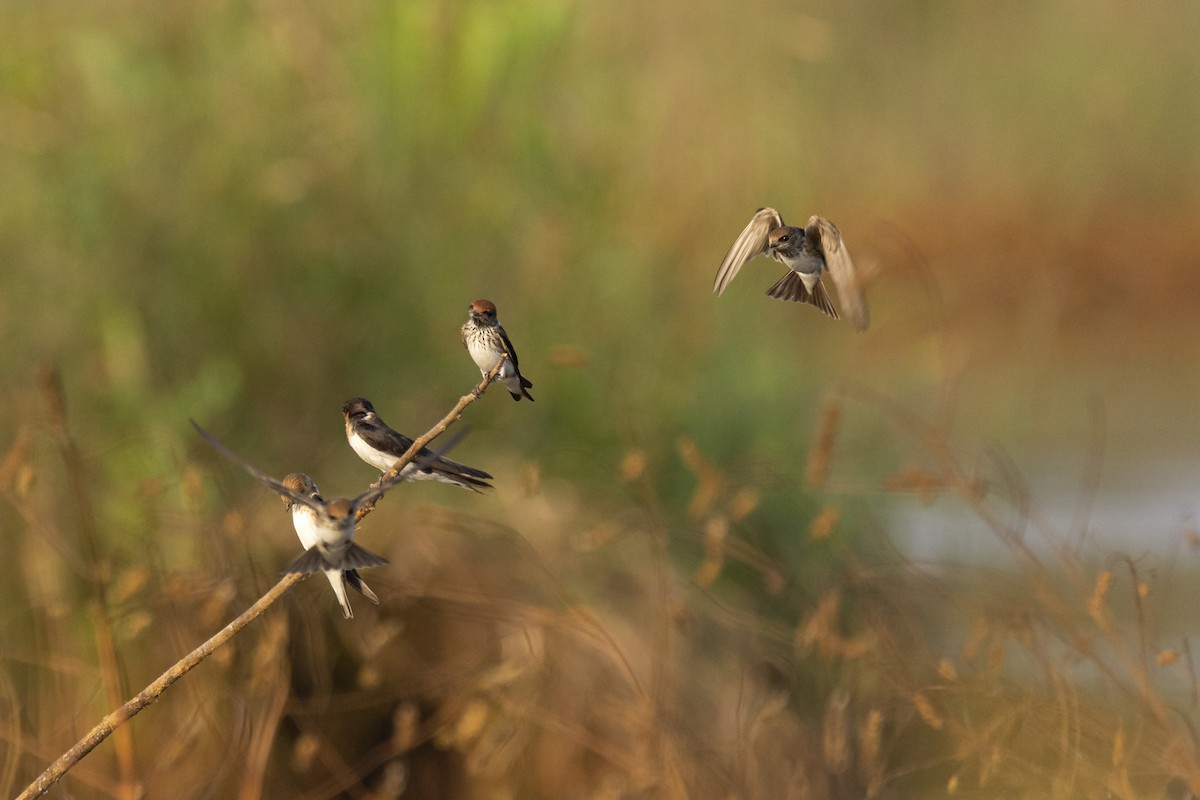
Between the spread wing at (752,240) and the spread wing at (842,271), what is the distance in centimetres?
6

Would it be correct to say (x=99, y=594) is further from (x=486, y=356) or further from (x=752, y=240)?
(x=752, y=240)

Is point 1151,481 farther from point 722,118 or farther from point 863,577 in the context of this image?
point 863,577

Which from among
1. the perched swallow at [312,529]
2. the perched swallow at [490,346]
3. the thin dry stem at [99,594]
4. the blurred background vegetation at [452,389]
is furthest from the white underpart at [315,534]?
the blurred background vegetation at [452,389]

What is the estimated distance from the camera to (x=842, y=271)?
62.7 inches

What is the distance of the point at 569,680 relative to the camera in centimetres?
456

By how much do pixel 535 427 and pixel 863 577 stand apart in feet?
5.72

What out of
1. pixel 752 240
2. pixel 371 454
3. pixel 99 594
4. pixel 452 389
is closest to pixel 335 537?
pixel 752 240

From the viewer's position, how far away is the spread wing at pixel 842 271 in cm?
145

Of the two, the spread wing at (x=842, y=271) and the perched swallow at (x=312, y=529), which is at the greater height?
the spread wing at (x=842, y=271)

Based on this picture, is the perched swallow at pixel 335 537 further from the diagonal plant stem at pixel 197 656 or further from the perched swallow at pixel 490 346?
the perched swallow at pixel 490 346

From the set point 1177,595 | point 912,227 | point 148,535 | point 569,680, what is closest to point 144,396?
point 148,535

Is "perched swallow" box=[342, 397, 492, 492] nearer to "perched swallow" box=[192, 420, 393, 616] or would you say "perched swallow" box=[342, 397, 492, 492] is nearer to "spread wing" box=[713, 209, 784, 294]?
"perched swallow" box=[192, 420, 393, 616]

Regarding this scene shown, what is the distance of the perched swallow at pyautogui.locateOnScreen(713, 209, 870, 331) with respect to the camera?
4.92ft

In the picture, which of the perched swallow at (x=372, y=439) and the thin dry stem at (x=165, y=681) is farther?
the perched swallow at (x=372, y=439)
